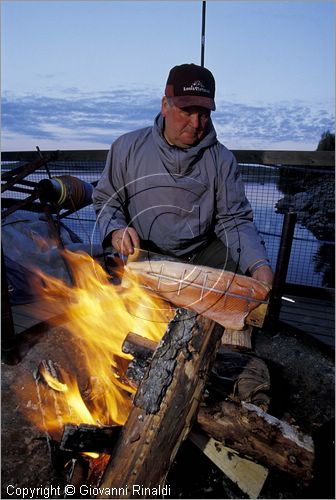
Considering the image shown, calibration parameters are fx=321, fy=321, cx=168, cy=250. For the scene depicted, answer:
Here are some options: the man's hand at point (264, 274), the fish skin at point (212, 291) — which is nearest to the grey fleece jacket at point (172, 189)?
the man's hand at point (264, 274)

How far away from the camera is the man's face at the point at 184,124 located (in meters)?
2.57

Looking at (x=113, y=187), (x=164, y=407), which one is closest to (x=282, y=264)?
(x=113, y=187)

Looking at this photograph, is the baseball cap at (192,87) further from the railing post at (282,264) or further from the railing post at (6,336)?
the railing post at (6,336)

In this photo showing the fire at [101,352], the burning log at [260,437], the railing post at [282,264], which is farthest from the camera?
the railing post at [282,264]

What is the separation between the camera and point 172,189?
9.90 feet

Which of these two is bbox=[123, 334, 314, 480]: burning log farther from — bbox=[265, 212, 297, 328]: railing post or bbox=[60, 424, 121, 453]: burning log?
bbox=[265, 212, 297, 328]: railing post

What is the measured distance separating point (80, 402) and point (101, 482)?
66cm

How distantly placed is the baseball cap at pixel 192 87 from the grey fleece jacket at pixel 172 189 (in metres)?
0.40

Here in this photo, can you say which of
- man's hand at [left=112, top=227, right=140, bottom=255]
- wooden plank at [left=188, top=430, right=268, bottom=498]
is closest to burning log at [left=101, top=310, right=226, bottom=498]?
wooden plank at [left=188, top=430, right=268, bottom=498]

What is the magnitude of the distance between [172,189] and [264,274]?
4.29 ft

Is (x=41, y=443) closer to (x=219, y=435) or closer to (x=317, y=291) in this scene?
(x=219, y=435)

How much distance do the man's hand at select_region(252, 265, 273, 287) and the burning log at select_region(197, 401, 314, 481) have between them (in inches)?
29.7

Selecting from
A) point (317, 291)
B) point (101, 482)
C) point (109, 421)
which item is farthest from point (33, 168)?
point (317, 291)

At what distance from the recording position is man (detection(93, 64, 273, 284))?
283cm
